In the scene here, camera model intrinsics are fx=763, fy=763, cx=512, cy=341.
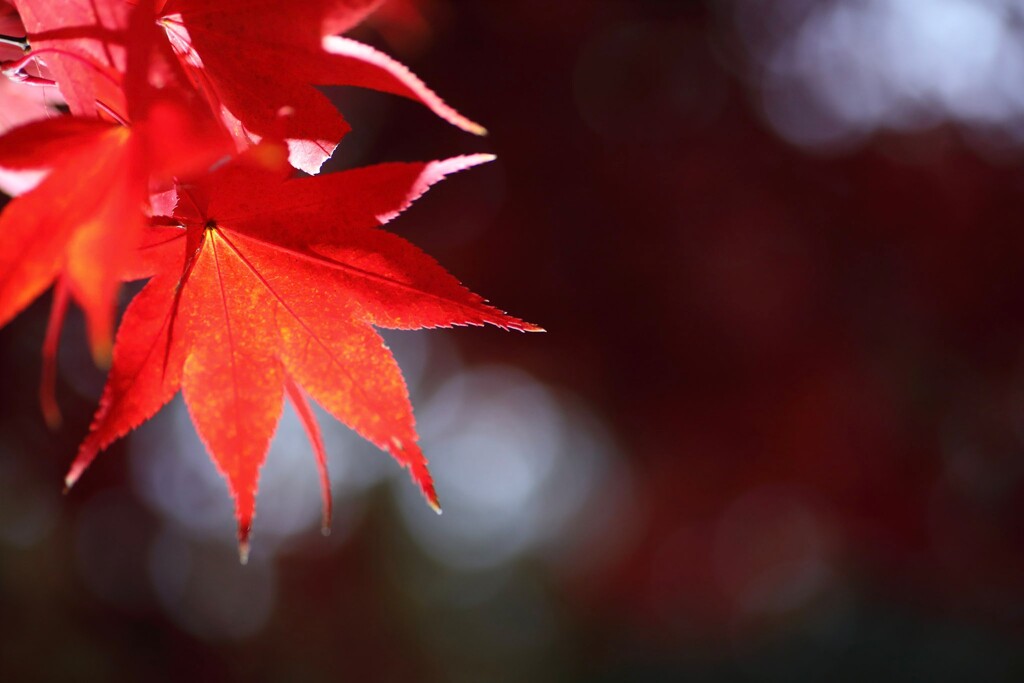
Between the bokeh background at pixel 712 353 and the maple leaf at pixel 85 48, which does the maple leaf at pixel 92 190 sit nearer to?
the maple leaf at pixel 85 48

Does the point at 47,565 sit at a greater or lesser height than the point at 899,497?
lesser

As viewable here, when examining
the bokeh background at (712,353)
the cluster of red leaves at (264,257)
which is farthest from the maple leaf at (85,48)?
the bokeh background at (712,353)

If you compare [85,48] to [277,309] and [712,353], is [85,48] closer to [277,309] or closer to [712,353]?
[277,309]

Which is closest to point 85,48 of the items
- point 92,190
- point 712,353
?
point 92,190

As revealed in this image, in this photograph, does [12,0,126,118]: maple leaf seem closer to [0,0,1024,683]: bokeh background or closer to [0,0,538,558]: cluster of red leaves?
[0,0,538,558]: cluster of red leaves

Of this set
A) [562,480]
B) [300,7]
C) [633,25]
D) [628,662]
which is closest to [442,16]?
[633,25]

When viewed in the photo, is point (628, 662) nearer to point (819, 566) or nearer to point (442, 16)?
point (819, 566)
